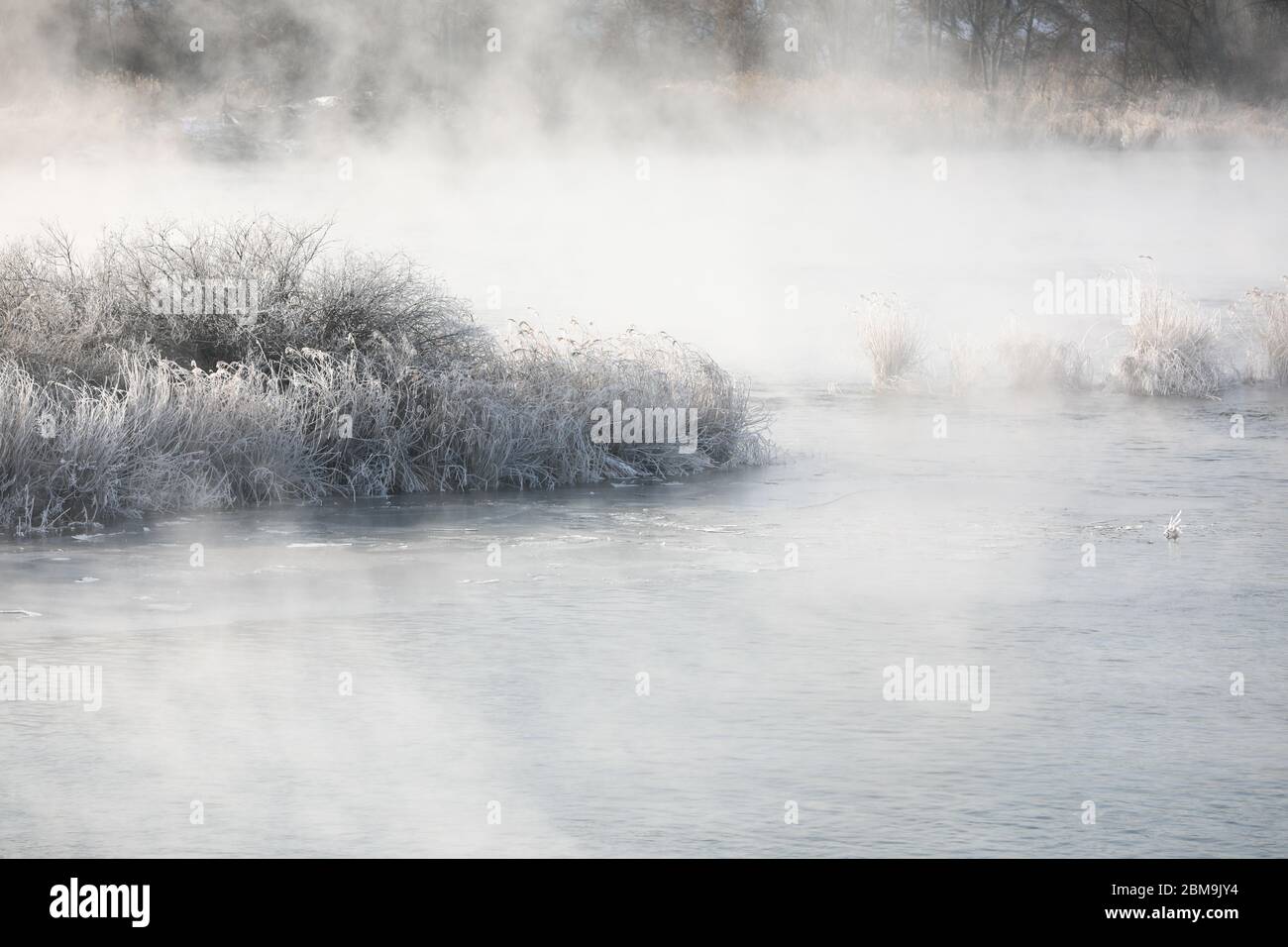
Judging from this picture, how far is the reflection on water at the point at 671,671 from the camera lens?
265 inches

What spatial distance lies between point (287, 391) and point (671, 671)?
4936 mm

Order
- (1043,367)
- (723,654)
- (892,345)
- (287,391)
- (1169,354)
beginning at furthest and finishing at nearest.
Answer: (892,345)
(1043,367)
(1169,354)
(287,391)
(723,654)

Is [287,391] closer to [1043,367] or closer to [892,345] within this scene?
[892,345]

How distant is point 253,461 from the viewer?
12289mm

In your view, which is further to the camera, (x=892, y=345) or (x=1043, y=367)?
(x=892, y=345)

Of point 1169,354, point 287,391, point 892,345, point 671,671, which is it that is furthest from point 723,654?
point 1169,354

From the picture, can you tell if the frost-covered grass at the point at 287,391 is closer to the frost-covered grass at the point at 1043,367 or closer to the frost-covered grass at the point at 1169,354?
the frost-covered grass at the point at 1043,367

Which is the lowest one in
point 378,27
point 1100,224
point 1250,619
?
A: point 1250,619

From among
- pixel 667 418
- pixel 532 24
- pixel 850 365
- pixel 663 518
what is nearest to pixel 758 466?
pixel 667 418

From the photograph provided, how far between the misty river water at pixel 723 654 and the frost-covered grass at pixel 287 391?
13.3 inches

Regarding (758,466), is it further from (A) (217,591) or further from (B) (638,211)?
(B) (638,211)

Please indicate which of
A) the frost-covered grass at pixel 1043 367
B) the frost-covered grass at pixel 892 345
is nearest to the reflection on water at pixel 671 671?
the frost-covered grass at pixel 1043 367

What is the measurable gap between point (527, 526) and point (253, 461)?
1.70 m

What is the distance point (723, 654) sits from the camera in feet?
29.1
